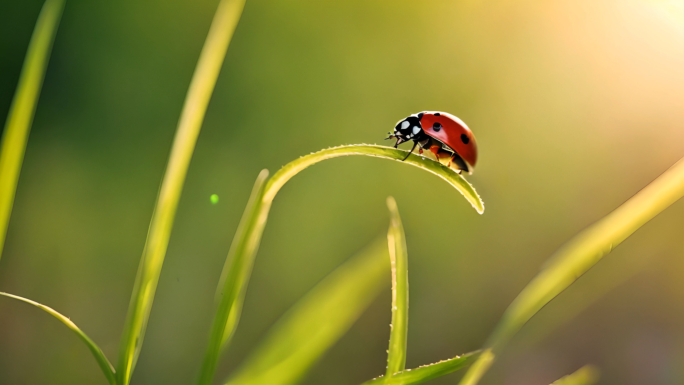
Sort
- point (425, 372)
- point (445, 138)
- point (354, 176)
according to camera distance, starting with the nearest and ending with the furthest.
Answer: point (425, 372) < point (445, 138) < point (354, 176)

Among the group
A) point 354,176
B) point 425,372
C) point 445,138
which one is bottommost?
point 425,372

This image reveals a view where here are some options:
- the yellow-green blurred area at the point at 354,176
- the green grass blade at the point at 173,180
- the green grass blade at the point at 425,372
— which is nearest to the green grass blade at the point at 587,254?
the green grass blade at the point at 425,372

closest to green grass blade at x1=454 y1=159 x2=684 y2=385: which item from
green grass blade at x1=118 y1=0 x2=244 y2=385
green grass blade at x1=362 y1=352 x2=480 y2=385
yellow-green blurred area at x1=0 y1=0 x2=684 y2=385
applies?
green grass blade at x1=362 y1=352 x2=480 y2=385

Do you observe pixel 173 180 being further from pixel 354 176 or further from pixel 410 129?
pixel 354 176

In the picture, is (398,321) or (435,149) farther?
(435,149)

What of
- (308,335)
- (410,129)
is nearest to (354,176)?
(410,129)

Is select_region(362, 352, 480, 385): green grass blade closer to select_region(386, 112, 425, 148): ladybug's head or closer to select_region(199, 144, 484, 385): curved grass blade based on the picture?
select_region(199, 144, 484, 385): curved grass blade

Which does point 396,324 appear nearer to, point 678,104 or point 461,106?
point 461,106
